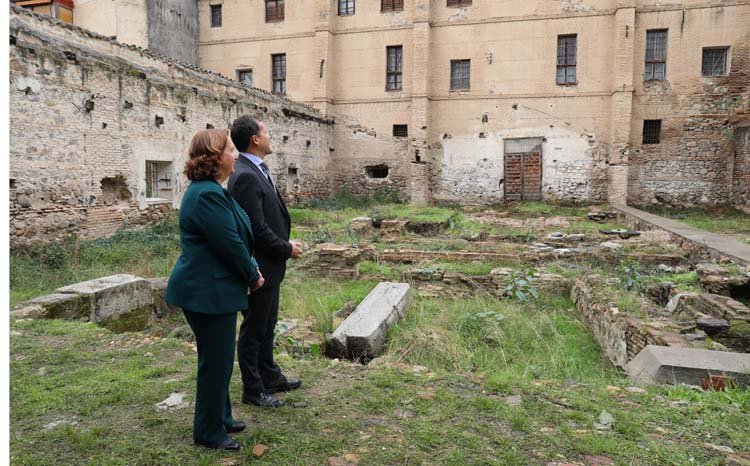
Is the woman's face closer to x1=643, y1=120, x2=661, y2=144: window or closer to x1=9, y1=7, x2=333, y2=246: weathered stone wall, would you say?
x1=9, y1=7, x2=333, y2=246: weathered stone wall

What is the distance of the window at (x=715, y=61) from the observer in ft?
65.1

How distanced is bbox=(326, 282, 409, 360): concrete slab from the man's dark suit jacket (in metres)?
1.89

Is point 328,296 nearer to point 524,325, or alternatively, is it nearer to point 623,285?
point 524,325

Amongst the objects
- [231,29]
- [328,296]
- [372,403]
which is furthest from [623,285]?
[231,29]

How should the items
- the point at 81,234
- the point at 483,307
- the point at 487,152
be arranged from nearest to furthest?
the point at 483,307, the point at 81,234, the point at 487,152

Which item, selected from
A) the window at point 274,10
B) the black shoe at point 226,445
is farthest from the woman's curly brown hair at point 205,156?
the window at point 274,10

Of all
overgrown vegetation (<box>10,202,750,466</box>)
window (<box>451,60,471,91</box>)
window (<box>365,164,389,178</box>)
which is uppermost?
window (<box>451,60,471,91</box>)

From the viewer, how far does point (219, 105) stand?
1510 cm

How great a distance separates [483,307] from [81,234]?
8314 mm

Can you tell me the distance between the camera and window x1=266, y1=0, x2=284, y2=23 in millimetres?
23625

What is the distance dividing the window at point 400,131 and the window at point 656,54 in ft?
31.7

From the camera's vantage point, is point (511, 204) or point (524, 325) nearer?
point (524, 325)

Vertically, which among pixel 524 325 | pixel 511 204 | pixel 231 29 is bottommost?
pixel 524 325

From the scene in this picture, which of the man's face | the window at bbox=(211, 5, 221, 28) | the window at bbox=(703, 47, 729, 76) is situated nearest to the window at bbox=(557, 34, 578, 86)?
the window at bbox=(703, 47, 729, 76)
